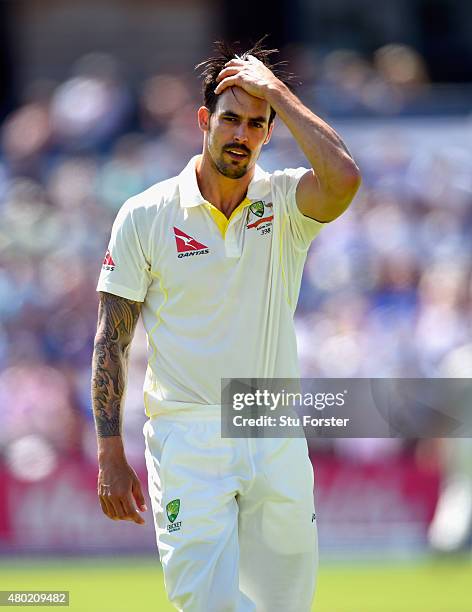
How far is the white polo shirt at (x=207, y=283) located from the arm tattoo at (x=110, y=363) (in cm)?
7

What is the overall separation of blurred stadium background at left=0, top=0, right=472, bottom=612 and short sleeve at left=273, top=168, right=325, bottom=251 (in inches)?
140

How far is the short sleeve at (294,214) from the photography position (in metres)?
5.00

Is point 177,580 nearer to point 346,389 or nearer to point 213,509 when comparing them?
point 213,509

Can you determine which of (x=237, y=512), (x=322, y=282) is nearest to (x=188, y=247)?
(x=237, y=512)

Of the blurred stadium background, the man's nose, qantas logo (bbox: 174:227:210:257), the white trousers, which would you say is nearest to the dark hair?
the man's nose

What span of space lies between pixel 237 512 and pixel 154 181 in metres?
7.81

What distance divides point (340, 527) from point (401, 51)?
572 cm

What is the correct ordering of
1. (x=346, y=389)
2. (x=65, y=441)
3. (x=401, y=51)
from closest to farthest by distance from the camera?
(x=346, y=389) < (x=65, y=441) < (x=401, y=51)

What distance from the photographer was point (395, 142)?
12219 millimetres

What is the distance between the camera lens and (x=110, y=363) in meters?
4.95

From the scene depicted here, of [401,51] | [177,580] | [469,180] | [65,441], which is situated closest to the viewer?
[177,580]

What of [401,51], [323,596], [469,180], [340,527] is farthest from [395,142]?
[323,596]

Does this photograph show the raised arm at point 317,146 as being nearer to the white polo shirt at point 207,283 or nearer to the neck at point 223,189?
the white polo shirt at point 207,283

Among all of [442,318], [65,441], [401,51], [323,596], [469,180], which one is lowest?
[323,596]
